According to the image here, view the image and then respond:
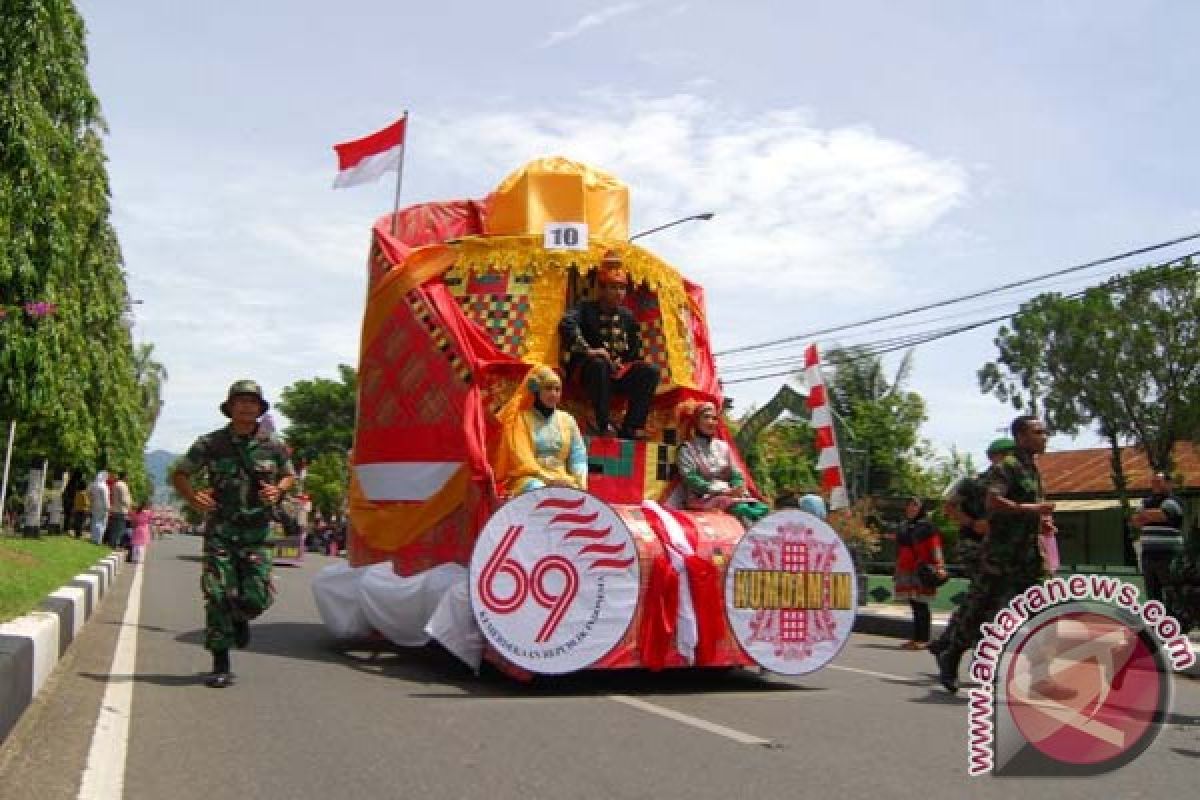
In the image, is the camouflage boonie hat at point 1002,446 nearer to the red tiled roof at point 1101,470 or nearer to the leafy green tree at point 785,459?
the leafy green tree at point 785,459

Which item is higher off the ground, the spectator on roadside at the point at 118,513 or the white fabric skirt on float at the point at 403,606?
the spectator on roadside at the point at 118,513

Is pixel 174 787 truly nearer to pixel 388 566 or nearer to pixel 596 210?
pixel 388 566

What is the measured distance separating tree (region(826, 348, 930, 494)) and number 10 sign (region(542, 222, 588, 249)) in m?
31.3

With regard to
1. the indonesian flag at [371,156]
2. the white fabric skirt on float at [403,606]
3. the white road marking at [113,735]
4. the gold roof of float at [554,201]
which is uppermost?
the indonesian flag at [371,156]

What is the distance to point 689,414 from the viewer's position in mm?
8898

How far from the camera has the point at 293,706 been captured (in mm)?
6422

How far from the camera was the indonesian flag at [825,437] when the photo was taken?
55.7ft

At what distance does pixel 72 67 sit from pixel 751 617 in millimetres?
12012

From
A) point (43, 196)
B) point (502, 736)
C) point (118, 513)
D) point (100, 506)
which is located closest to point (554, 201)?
point (502, 736)

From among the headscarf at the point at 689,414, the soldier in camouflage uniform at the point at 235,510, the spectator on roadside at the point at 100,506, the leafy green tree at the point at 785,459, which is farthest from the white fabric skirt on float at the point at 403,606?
the leafy green tree at the point at 785,459

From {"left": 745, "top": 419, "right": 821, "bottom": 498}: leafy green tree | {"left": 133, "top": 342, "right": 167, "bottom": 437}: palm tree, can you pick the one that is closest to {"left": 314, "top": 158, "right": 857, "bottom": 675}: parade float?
{"left": 745, "top": 419, "right": 821, "bottom": 498}: leafy green tree

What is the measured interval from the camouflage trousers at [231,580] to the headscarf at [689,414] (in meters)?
3.31

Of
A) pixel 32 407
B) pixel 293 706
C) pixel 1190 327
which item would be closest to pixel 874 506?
pixel 1190 327

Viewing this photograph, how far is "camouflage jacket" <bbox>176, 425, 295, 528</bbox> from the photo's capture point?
7.08 m
